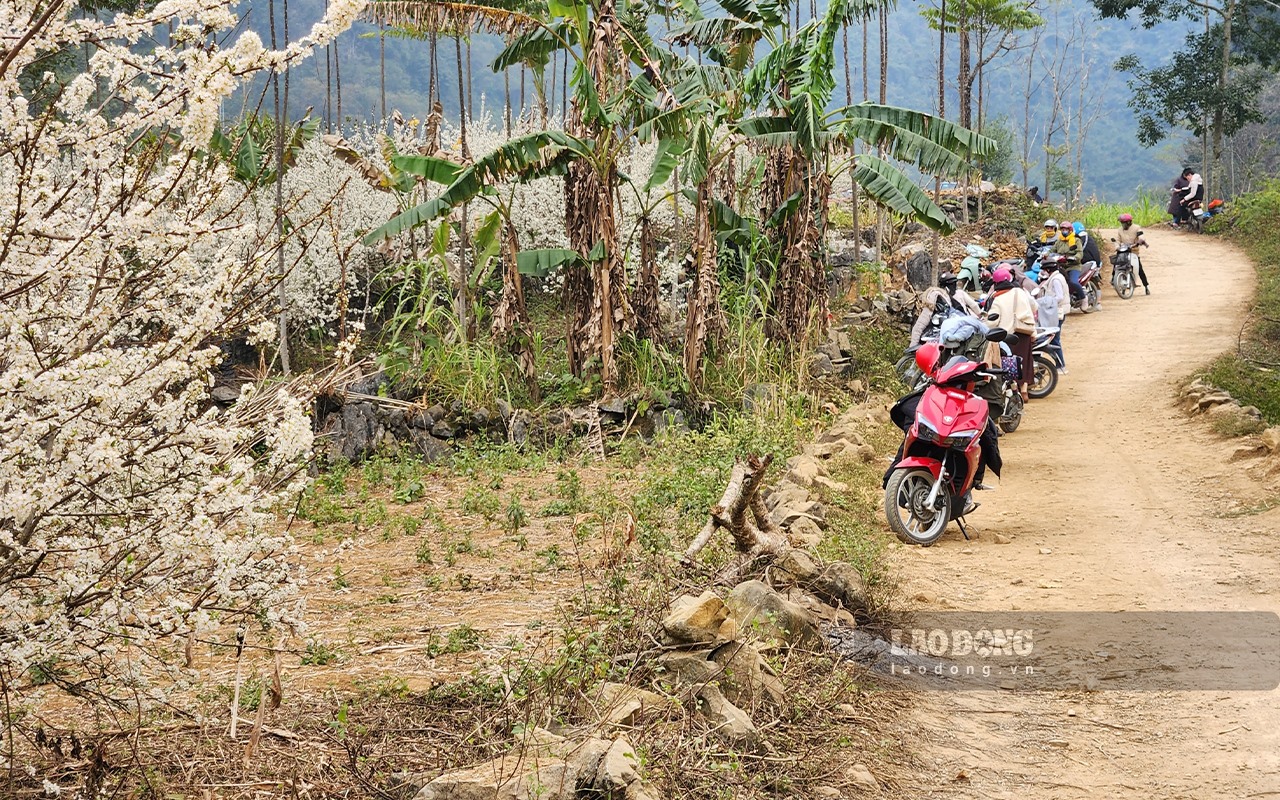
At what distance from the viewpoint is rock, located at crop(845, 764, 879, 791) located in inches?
174

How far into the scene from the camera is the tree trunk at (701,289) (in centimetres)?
1266

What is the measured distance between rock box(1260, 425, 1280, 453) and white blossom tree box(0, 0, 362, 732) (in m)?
9.06

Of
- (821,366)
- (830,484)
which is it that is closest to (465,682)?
(830,484)

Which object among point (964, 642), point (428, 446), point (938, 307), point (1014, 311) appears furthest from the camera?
point (1014, 311)

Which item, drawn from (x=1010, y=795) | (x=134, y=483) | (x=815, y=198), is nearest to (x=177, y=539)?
(x=134, y=483)

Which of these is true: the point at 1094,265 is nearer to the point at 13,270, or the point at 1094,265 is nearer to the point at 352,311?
the point at 352,311

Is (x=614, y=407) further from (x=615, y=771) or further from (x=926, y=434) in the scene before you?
(x=615, y=771)

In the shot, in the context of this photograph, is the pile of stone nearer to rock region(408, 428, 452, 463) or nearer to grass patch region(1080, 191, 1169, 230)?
rock region(408, 428, 452, 463)

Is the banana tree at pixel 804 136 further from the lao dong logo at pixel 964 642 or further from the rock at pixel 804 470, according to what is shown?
the lao dong logo at pixel 964 642

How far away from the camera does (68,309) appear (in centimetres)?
344

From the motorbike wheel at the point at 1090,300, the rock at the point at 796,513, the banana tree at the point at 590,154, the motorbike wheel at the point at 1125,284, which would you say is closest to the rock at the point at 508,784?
the rock at the point at 796,513

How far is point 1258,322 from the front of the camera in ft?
58.0

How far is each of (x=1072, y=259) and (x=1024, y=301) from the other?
29.1 feet

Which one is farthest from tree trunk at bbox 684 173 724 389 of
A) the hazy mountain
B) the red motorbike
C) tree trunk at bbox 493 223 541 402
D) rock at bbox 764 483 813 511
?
the hazy mountain
